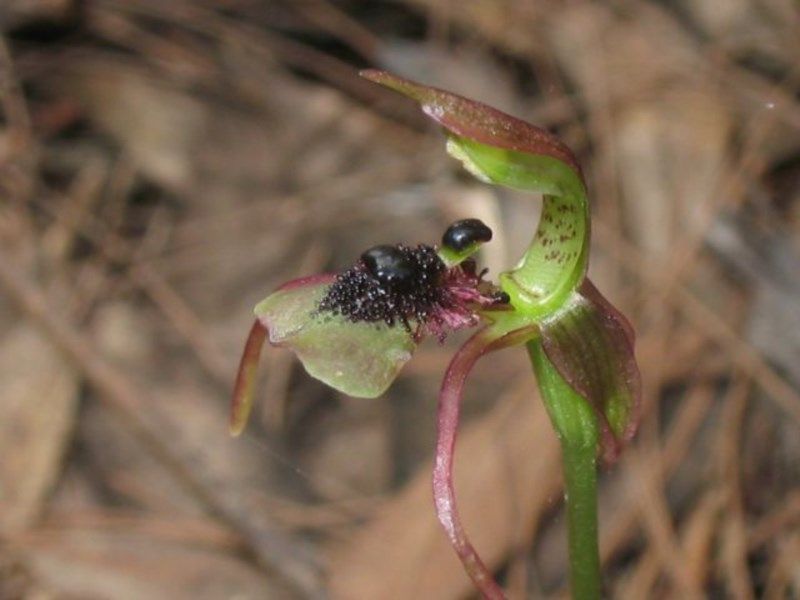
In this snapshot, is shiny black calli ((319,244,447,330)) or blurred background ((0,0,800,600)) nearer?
shiny black calli ((319,244,447,330))

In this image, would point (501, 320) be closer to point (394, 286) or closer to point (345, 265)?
point (394, 286)

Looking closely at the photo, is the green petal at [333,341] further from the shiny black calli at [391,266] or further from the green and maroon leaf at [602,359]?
the green and maroon leaf at [602,359]

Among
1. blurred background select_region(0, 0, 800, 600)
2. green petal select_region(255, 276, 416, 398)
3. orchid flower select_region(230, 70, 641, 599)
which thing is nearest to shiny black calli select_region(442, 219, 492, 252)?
orchid flower select_region(230, 70, 641, 599)

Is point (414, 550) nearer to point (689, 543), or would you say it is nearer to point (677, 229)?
point (689, 543)

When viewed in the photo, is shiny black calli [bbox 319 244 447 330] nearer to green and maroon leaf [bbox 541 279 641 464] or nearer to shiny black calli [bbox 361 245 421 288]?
shiny black calli [bbox 361 245 421 288]

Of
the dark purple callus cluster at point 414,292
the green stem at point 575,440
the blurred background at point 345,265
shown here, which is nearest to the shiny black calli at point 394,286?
the dark purple callus cluster at point 414,292

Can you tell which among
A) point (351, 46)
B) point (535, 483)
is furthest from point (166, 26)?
point (535, 483)

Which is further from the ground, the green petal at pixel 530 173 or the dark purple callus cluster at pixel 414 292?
the green petal at pixel 530 173

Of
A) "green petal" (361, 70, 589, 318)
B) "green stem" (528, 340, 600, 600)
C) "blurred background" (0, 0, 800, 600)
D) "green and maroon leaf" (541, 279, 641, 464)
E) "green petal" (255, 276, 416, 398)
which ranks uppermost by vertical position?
"green petal" (361, 70, 589, 318)
